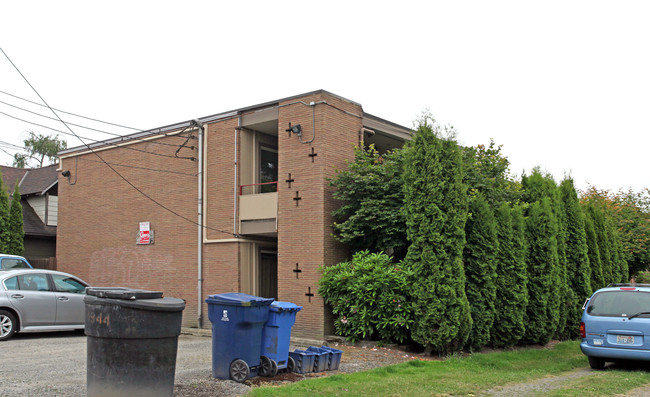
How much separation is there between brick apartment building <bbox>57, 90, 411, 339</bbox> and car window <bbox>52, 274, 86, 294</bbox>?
3350mm

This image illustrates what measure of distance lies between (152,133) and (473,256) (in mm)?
10844

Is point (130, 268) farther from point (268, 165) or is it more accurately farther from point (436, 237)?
Answer: point (436, 237)

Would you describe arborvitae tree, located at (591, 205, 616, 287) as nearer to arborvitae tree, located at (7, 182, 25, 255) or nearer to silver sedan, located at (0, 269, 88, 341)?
silver sedan, located at (0, 269, 88, 341)

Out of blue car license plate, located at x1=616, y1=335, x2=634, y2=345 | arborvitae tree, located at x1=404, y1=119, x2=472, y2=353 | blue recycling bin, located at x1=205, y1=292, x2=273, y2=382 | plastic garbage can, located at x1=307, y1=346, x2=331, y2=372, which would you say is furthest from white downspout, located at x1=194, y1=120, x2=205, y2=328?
blue car license plate, located at x1=616, y1=335, x2=634, y2=345

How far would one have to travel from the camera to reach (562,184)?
17234 mm

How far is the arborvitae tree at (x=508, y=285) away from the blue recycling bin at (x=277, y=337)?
6.07 meters

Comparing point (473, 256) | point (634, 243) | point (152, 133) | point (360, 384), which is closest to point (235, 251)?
point (152, 133)

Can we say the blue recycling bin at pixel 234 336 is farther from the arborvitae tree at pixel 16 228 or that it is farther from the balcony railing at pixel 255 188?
the arborvitae tree at pixel 16 228

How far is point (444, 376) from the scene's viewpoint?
9.64 meters

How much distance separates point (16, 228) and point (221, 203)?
31.4 feet

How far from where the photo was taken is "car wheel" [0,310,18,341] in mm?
12586

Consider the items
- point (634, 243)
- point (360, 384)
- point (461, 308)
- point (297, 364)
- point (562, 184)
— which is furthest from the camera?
point (634, 243)

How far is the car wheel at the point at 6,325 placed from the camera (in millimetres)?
12586

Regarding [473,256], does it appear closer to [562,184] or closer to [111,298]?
[562,184]
